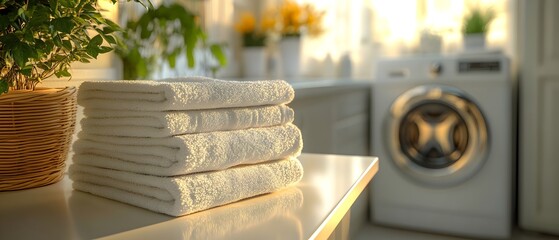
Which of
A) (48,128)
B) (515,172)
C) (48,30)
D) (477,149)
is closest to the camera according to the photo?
(48,30)

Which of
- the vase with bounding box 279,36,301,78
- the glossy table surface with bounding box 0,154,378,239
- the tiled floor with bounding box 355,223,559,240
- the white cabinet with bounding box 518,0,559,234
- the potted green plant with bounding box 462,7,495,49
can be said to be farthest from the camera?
the vase with bounding box 279,36,301,78

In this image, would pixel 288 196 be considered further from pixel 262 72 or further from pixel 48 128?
pixel 262 72

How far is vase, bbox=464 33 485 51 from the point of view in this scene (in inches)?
106

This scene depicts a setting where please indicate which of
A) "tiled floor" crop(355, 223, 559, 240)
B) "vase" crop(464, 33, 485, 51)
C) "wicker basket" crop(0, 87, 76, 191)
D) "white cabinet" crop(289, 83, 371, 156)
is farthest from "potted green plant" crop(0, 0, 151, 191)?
"vase" crop(464, 33, 485, 51)

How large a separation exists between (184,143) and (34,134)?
229 mm

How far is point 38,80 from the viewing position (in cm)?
60

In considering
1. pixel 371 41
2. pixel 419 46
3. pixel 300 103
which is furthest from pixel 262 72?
pixel 300 103

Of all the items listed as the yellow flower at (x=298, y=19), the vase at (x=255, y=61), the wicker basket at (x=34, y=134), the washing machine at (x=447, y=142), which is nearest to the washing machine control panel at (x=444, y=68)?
the washing machine at (x=447, y=142)

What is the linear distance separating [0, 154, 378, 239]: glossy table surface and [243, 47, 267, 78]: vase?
2276mm

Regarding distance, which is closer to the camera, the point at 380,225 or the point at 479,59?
the point at 479,59

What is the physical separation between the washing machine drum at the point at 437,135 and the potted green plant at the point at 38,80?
2013 mm

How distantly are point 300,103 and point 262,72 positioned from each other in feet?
3.86

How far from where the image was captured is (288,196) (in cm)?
59

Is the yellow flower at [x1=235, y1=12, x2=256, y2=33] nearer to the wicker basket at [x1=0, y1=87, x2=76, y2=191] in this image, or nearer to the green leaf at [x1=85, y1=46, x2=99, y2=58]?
the wicker basket at [x1=0, y1=87, x2=76, y2=191]
